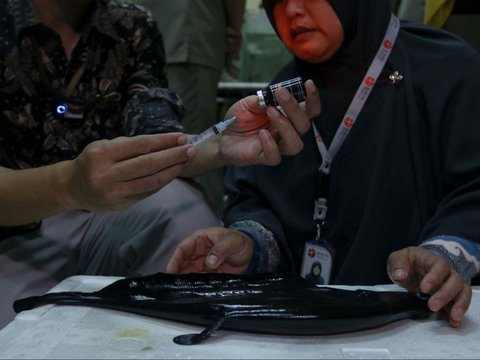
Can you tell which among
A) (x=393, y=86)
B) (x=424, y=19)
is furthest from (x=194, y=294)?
(x=424, y=19)

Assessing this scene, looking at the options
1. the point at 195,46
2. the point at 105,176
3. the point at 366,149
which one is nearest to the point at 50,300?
the point at 105,176

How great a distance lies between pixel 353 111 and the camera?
1.19 m

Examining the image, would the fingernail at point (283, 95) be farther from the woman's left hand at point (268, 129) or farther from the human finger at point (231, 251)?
the human finger at point (231, 251)

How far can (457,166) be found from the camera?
1114mm

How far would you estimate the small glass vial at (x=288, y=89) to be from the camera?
3.24ft

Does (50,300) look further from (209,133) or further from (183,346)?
(209,133)

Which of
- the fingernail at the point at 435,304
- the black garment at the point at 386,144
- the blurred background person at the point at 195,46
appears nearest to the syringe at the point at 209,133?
the black garment at the point at 386,144

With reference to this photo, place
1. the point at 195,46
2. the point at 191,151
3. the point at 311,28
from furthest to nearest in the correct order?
the point at 195,46 < the point at 311,28 < the point at 191,151

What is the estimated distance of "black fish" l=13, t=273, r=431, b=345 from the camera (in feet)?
2.44

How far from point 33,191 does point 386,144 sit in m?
0.65

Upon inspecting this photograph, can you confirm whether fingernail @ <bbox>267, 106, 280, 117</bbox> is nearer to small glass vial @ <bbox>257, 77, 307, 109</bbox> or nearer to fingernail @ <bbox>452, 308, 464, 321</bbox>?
small glass vial @ <bbox>257, 77, 307, 109</bbox>

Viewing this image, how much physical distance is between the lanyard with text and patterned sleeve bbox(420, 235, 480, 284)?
27 cm

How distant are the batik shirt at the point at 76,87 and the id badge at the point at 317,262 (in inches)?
15.1

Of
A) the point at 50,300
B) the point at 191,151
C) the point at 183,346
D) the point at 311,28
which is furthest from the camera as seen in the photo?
the point at 311,28
